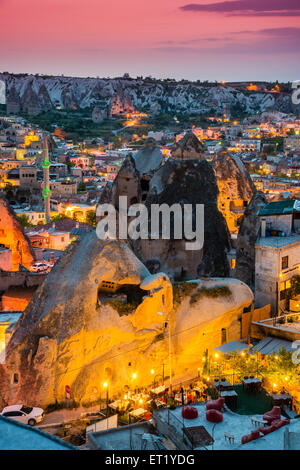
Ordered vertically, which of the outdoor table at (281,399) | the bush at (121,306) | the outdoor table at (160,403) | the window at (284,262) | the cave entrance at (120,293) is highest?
the window at (284,262)

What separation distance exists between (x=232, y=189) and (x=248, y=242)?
6.49 m

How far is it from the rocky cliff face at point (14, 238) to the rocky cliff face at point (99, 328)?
11.1m

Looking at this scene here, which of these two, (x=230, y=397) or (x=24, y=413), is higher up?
(x=230, y=397)

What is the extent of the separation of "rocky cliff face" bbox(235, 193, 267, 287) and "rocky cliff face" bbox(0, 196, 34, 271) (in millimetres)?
9836

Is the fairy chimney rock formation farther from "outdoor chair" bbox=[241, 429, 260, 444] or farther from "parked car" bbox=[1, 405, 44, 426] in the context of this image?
"outdoor chair" bbox=[241, 429, 260, 444]

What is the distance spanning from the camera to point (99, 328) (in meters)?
16.0

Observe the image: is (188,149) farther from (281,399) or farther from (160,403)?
(281,399)

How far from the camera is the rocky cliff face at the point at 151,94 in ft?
557

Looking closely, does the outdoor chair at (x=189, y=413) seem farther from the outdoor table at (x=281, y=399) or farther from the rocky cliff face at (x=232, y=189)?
the rocky cliff face at (x=232, y=189)

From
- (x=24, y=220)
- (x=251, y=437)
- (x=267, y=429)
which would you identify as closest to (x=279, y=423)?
(x=267, y=429)

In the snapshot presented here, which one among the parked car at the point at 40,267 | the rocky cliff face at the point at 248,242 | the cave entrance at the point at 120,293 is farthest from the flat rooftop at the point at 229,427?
the parked car at the point at 40,267

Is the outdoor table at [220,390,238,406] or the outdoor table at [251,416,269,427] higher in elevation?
the outdoor table at [251,416,269,427]

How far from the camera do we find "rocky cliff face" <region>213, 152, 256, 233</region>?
2828 cm

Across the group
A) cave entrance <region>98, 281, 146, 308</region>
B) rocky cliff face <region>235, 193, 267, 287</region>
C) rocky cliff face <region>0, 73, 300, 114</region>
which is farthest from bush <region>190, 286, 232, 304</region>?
rocky cliff face <region>0, 73, 300, 114</region>
